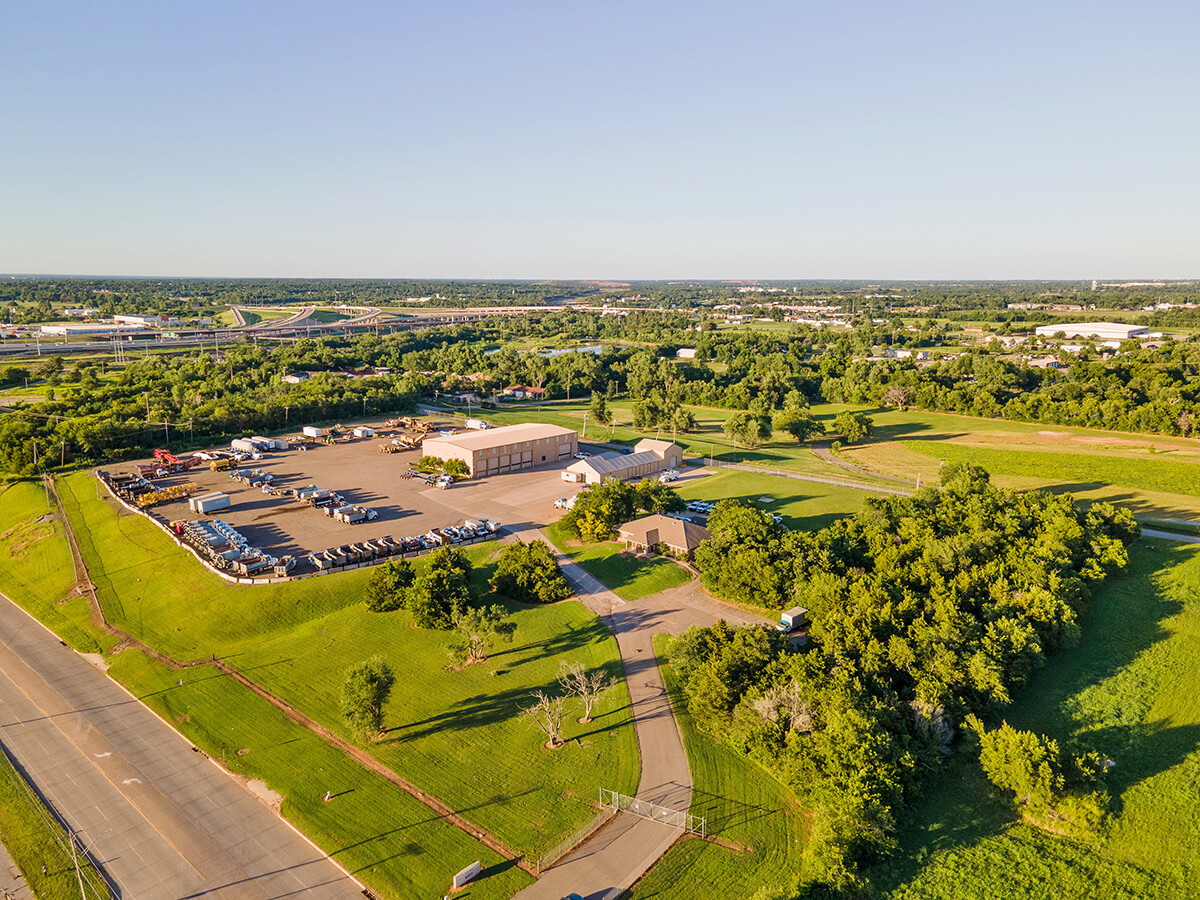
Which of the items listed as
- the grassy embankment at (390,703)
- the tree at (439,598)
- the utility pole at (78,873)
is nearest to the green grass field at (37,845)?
the utility pole at (78,873)

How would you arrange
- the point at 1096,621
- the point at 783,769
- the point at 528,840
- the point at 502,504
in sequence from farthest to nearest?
the point at 502,504 < the point at 1096,621 < the point at 783,769 < the point at 528,840

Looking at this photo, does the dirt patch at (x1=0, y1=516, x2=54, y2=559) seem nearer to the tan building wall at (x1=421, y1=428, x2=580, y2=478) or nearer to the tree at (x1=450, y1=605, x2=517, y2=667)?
the tan building wall at (x1=421, y1=428, x2=580, y2=478)

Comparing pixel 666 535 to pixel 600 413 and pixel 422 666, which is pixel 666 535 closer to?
pixel 422 666

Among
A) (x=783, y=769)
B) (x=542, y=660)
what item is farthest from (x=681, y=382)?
(x=783, y=769)

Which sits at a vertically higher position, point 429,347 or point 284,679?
point 429,347

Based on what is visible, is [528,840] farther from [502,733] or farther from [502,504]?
[502,504]

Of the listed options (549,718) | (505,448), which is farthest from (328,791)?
(505,448)
